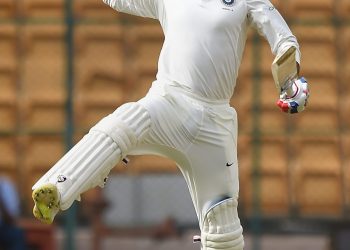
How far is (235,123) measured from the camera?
4.90 meters

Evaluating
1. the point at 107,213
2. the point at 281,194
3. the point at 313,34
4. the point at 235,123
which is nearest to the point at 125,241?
the point at 107,213

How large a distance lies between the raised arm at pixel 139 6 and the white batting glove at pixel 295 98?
0.56m

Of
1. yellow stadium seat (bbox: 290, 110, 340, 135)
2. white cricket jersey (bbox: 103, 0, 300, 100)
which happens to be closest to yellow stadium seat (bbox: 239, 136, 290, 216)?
yellow stadium seat (bbox: 290, 110, 340, 135)

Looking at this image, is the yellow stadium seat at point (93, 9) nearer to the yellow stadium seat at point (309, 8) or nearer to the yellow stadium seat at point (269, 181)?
the yellow stadium seat at point (309, 8)

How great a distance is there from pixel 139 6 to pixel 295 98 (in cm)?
67

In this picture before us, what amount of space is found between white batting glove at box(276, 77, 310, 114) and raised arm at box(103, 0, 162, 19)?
0.56 m

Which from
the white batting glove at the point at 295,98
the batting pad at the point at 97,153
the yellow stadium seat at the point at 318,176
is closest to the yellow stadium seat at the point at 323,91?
the yellow stadium seat at the point at 318,176

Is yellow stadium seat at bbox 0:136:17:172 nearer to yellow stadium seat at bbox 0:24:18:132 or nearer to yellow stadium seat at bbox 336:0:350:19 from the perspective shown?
yellow stadium seat at bbox 0:24:18:132

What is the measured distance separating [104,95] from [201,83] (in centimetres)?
391

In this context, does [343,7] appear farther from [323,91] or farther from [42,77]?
[42,77]

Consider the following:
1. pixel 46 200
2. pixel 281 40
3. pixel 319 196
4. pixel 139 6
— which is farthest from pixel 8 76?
pixel 46 200

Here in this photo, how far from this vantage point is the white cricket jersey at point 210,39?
473 centimetres

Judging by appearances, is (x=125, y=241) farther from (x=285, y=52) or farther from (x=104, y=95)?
(x=285, y=52)

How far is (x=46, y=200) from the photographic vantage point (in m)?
4.46
